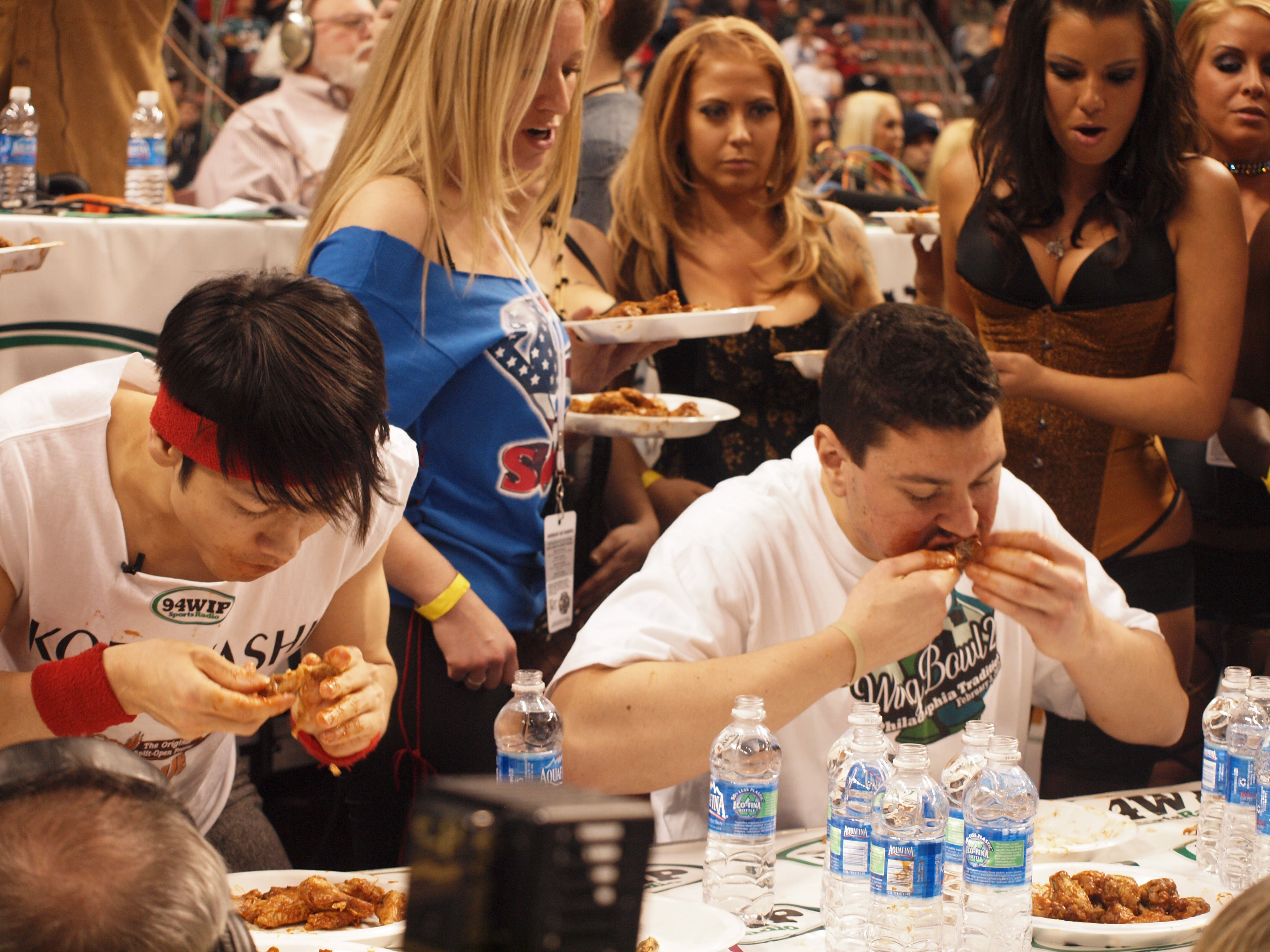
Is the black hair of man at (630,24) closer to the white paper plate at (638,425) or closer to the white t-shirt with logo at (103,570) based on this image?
the white paper plate at (638,425)

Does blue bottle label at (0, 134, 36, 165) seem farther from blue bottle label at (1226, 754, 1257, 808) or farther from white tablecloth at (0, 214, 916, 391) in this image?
blue bottle label at (1226, 754, 1257, 808)

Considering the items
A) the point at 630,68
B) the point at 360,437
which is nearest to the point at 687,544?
the point at 360,437

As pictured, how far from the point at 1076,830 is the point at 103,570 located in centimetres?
147

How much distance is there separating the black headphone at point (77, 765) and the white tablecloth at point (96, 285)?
228 centimetres

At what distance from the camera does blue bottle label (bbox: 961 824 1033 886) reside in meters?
1.50

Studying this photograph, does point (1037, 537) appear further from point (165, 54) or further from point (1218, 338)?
point (165, 54)

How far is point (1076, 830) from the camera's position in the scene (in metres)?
1.95

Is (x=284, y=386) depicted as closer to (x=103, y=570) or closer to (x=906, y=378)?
(x=103, y=570)

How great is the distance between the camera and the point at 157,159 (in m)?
3.56

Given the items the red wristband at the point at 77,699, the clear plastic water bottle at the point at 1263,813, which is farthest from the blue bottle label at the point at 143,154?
the clear plastic water bottle at the point at 1263,813

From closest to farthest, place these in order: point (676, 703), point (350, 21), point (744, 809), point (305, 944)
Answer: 1. point (305, 944)
2. point (744, 809)
3. point (676, 703)
4. point (350, 21)

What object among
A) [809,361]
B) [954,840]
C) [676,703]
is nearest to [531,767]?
[676,703]

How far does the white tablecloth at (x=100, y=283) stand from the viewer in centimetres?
284

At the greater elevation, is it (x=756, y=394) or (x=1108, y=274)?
(x=1108, y=274)
